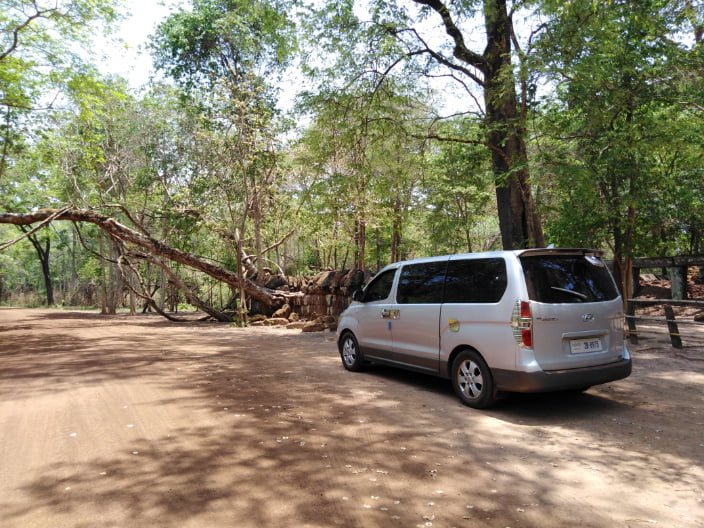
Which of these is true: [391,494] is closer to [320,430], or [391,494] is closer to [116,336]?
[320,430]

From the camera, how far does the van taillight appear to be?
5031mm

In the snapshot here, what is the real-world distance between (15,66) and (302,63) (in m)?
8.22

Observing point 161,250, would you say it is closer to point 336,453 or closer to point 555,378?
point 336,453

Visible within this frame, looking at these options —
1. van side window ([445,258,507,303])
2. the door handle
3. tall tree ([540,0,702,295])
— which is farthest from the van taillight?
tall tree ([540,0,702,295])

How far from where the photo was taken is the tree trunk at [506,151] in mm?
10141

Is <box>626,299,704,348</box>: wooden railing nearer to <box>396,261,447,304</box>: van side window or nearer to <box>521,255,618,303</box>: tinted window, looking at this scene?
<box>521,255,618,303</box>: tinted window

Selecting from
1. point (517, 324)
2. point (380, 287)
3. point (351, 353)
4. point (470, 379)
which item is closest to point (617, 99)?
point (380, 287)

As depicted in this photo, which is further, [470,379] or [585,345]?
[470,379]

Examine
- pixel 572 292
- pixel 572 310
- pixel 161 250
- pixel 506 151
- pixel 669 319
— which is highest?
pixel 506 151

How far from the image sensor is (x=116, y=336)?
13703 millimetres

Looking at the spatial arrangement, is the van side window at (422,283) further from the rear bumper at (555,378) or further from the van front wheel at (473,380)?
the rear bumper at (555,378)

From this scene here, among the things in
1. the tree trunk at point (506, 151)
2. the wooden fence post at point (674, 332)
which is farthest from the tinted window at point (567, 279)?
the wooden fence post at point (674, 332)

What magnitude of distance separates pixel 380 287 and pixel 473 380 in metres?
2.38

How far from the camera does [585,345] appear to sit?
17.4 feet
